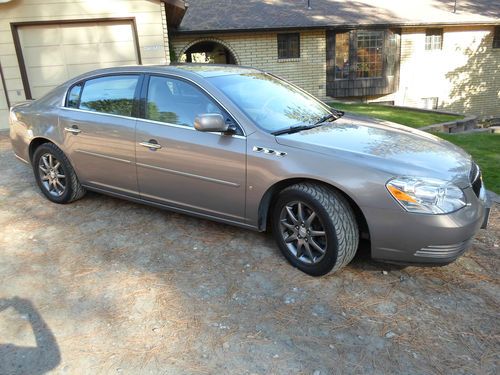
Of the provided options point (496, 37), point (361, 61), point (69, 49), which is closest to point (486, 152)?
point (69, 49)

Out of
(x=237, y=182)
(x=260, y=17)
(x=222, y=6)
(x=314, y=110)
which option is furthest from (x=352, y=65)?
(x=237, y=182)

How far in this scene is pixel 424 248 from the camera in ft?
9.97

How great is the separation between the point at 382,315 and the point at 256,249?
1284 millimetres

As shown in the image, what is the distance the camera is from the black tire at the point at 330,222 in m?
3.20

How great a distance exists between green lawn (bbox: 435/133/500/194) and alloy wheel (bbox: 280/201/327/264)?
121 inches

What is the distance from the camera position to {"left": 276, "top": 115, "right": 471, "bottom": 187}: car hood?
10.3ft

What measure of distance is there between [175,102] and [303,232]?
168 cm

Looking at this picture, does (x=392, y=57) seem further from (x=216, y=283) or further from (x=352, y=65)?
(x=216, y=283)

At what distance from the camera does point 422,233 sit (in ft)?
9.80

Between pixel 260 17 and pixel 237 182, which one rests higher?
pixel 260 17

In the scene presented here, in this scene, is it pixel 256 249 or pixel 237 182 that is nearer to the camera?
pixel 237 182

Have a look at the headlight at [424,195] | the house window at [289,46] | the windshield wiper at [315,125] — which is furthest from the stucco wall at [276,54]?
the headlight at [424,195]

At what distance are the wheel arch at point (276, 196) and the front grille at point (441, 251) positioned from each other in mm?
406

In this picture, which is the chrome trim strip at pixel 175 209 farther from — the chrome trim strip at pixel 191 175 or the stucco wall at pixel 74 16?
the stucco wall at pixel 74 16
